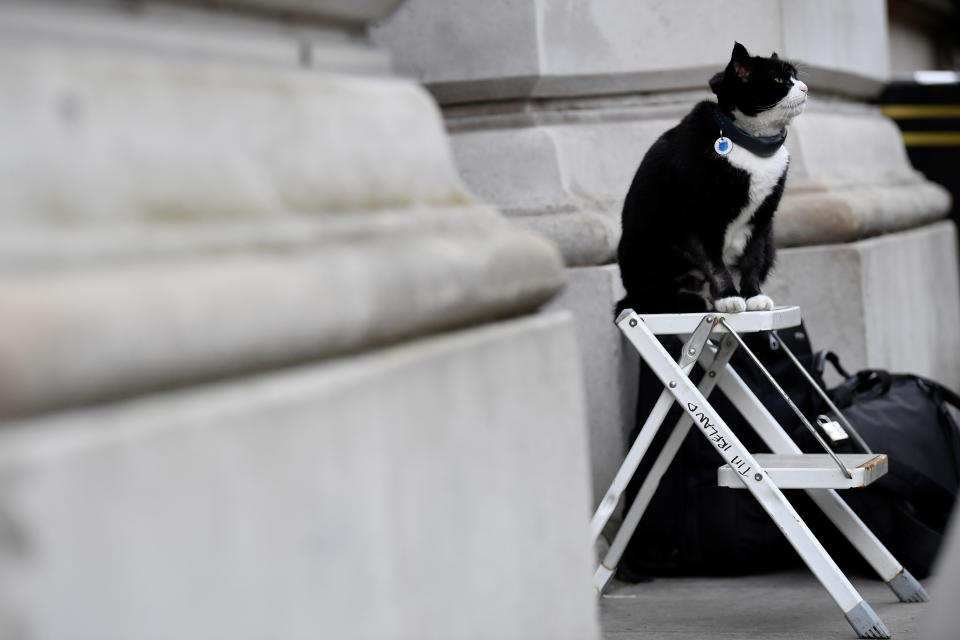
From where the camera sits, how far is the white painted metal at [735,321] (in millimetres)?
2885

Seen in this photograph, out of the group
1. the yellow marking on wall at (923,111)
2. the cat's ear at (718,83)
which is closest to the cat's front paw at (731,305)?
the cat's ear at (718,83)

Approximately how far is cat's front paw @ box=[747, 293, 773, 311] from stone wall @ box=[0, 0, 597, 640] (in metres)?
1.26

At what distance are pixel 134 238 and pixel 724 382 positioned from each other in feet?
7.15

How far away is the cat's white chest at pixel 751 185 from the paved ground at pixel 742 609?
0.86 metres

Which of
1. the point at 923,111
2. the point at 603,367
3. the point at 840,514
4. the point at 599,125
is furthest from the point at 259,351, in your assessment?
the point at 923,111

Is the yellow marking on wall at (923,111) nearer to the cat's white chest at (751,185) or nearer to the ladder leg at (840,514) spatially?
the cat's white chest at (751,185)

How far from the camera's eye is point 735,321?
2.92m

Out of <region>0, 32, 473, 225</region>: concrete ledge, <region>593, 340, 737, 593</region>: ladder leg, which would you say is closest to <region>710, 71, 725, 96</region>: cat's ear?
<region>593, 340, 737, 593</region>: ladder leg

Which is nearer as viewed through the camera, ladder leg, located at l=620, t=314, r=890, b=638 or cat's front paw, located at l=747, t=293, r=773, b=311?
ladder leg, located at l=620, t=314, r=890, b=638

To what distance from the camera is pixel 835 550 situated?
341 cm

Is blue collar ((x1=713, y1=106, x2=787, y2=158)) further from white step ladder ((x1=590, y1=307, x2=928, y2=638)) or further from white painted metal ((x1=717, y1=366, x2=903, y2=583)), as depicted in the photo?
white painted metal ((x1=717, y1=366, x2=903, y2=583))

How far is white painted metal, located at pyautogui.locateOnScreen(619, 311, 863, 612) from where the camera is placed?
2793 mm

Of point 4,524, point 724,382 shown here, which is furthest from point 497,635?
point 724,382

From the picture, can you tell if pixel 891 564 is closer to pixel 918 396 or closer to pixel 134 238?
pixel 918 396
